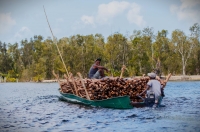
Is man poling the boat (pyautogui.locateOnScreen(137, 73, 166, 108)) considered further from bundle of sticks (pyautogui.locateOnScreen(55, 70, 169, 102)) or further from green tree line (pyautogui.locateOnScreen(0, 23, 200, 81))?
green tree line (pyautogui.locateOnScreen(0, 23, 200, 81))

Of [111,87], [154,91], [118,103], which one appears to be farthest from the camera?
[111,87]

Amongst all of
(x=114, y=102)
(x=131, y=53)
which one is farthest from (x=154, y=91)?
(x=131, y=53)

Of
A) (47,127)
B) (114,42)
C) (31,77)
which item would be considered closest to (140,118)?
→ (47,127)

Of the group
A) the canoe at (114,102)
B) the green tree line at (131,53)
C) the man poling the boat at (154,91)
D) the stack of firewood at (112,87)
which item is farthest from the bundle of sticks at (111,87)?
the green tree line at (131,53)

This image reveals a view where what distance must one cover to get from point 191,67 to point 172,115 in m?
54.2

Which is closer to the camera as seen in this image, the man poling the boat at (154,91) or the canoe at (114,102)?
the man poling the boat at (154,91)

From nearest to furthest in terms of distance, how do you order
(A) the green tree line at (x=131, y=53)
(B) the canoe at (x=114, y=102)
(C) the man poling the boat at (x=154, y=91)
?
(C) the man poling the boat at (x=154, y=91), (B) the canoe at (x=114, y=102), (A) the green tree line at (x=131, y=53)

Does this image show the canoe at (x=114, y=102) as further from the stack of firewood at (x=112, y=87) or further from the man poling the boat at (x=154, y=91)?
the man poling the boat at (x=154, y=91)

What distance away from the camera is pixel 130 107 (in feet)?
47.9

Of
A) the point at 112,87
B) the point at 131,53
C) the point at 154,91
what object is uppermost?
the point at 131,53

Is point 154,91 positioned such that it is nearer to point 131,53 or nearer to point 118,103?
point 118,103

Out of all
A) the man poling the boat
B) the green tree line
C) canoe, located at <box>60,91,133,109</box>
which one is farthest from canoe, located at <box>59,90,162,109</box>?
the green tree line

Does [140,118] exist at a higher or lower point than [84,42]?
lower

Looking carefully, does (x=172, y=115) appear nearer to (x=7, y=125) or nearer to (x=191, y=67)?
(x=7, y=125)
